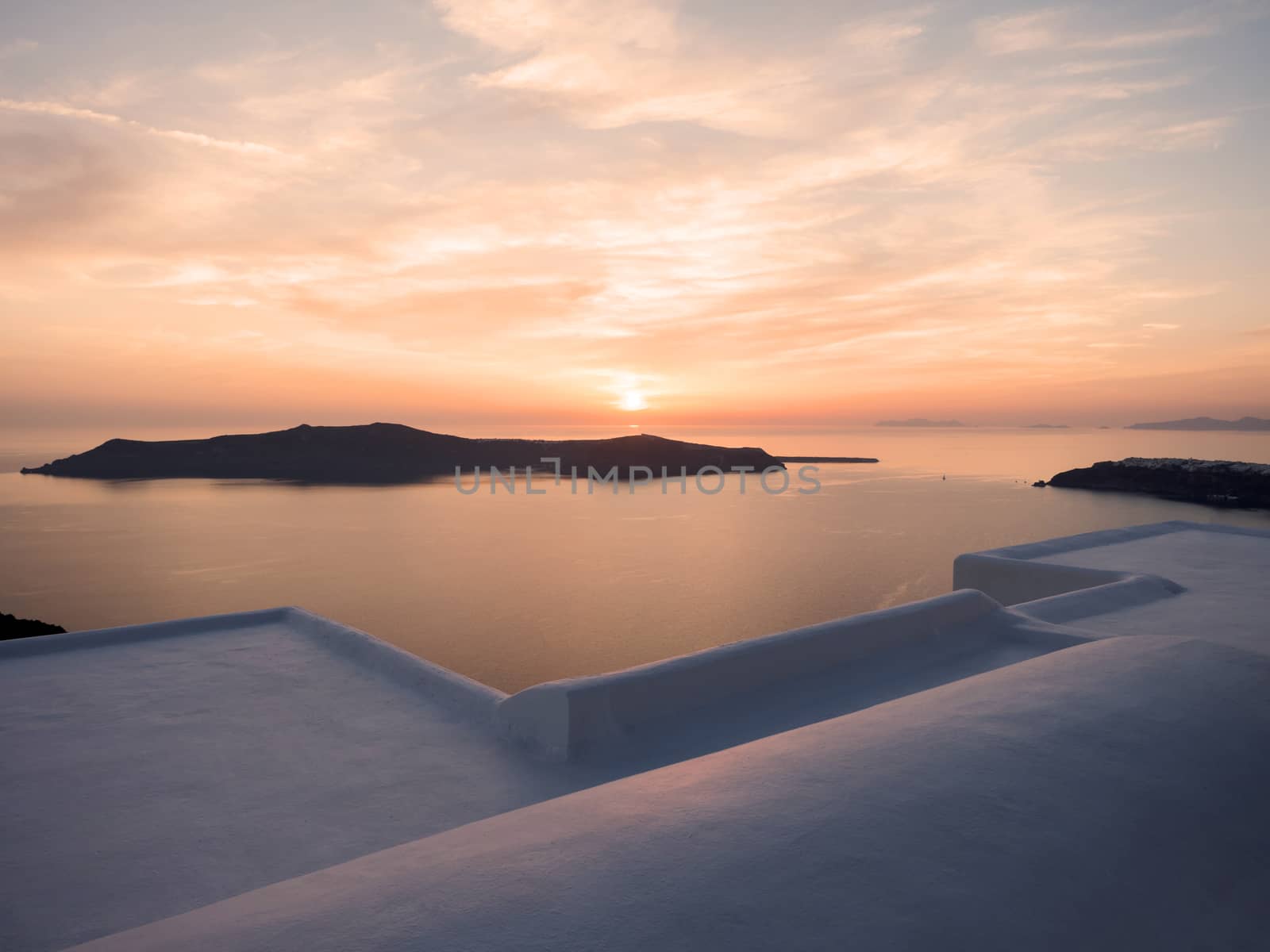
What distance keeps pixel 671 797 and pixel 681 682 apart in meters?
2.01

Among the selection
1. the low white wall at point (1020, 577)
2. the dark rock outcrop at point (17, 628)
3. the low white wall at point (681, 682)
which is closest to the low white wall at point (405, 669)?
the low white wall at point (681, 682)

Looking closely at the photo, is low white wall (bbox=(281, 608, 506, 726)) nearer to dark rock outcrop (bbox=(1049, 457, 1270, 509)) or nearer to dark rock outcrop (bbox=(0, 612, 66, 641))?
dark rock outcrop (bbox=(0, 612, 66, 641))

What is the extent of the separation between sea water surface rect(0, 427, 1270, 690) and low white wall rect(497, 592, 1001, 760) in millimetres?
22809

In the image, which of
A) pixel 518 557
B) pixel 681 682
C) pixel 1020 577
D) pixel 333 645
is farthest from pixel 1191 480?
pixel 333 645

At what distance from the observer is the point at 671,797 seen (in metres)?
2.23

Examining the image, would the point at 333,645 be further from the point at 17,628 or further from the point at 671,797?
the point at 17,628

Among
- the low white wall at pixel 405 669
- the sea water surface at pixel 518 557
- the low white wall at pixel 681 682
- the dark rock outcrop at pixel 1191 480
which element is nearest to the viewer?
the low white wall at pixel 681 682

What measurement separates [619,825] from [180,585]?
43.1 meters

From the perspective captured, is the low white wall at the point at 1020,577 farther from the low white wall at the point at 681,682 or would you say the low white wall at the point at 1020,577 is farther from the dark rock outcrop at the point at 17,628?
the dark rock outcrop at the point at 17,628

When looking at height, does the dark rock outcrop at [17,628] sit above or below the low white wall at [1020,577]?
below

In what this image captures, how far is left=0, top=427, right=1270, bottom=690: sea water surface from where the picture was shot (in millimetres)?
32688

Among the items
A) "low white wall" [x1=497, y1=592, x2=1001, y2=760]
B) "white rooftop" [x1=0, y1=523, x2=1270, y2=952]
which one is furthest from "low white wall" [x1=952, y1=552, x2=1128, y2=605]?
"low white wall" [x1=497, y1=592, x2=1001, y2=760]

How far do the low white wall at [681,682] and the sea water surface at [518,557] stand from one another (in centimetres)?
2281

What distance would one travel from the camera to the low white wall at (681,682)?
3.81 metres
